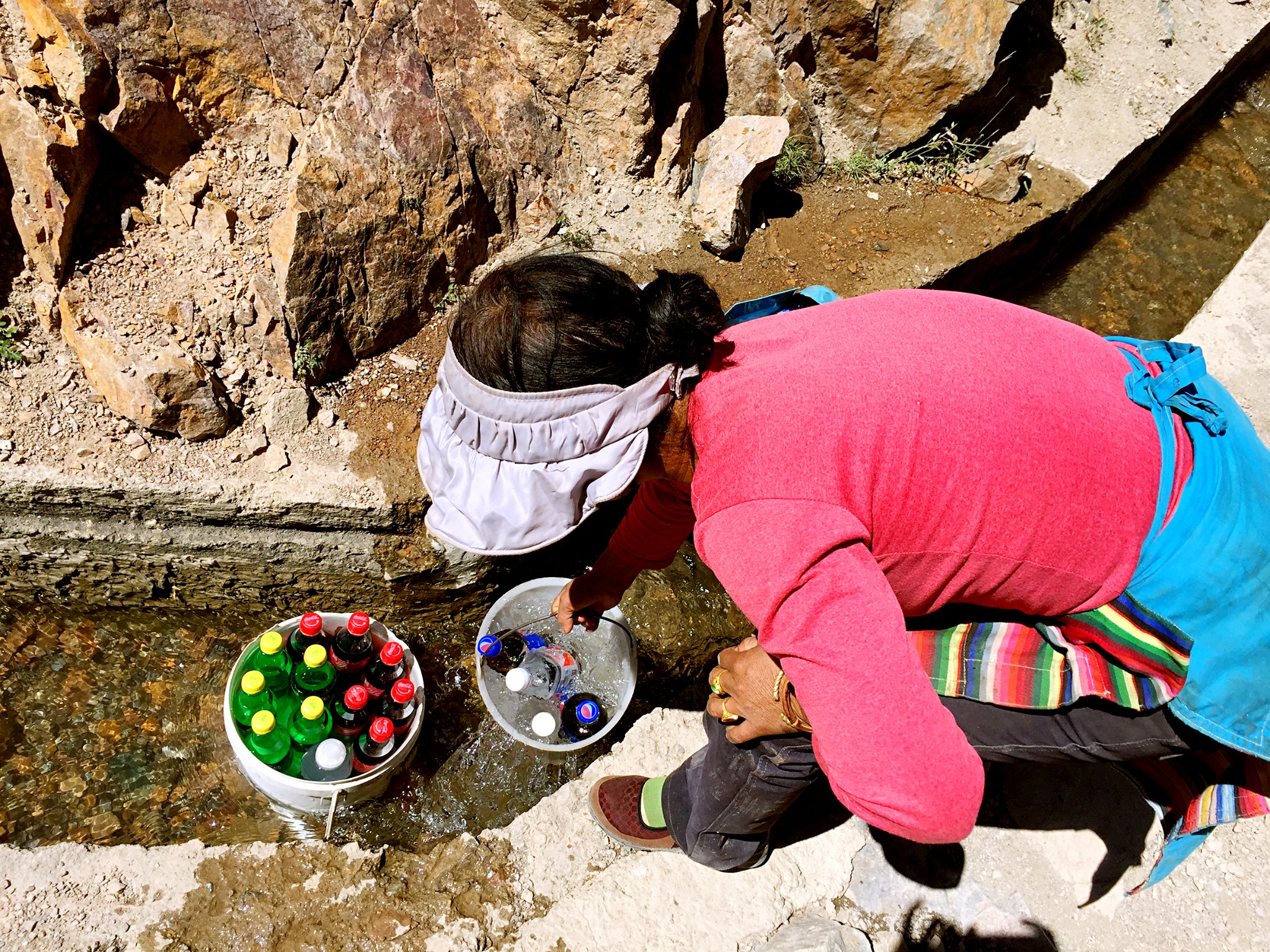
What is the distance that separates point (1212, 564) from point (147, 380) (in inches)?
94.3

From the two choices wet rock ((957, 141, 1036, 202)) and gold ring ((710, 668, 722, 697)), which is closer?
gold ring ((710, 668, 722, 697))

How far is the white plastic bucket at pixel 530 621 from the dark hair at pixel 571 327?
4.03 feet

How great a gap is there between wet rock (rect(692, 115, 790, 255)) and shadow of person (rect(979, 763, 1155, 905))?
6.37ft

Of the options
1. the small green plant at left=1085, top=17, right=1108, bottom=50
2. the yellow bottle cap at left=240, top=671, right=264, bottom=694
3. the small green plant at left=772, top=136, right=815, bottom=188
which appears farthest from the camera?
the small green plant at left=1085, top=17, right=1108, bottom=50

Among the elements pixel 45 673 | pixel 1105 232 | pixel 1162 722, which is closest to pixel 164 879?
pixel 45 673

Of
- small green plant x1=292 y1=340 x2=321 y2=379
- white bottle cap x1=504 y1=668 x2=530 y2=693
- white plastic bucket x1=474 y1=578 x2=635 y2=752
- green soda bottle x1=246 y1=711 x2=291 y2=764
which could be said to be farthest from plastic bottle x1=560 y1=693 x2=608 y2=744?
small green plant x1=292 y1=340 x2=321 y2=379

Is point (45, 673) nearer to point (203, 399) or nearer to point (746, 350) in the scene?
point (203, 399)

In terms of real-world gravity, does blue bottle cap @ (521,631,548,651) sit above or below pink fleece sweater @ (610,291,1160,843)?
below

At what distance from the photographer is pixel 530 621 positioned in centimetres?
267

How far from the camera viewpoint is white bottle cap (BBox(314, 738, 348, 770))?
2043 mm

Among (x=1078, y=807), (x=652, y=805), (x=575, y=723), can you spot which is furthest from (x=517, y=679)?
(x=1078, y=807)

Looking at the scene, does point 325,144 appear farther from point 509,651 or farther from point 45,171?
point 509,651

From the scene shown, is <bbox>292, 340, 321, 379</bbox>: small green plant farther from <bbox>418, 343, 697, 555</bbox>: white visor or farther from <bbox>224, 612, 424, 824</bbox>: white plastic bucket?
<bbox>418, 343, 697, 555</bbox>: white visor

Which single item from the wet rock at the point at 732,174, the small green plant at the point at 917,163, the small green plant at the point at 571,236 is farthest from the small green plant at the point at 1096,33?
the small green plant at the point at 571,236
